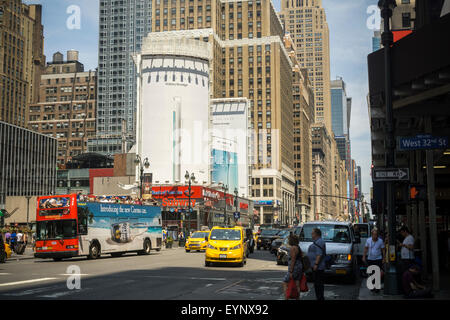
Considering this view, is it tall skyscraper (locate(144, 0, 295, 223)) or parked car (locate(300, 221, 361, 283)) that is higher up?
tall skyscraper (locate(144, 0, 295, 223))

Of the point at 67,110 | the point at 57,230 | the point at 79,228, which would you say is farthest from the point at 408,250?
the point at 67,110

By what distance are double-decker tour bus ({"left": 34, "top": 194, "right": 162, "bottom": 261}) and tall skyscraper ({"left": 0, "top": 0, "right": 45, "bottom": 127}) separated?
343ft

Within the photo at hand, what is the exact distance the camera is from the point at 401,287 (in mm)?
14016

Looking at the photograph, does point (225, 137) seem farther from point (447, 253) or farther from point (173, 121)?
point (447, 253)

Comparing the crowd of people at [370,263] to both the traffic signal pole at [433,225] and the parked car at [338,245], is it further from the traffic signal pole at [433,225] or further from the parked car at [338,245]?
the parked car at [338,245]

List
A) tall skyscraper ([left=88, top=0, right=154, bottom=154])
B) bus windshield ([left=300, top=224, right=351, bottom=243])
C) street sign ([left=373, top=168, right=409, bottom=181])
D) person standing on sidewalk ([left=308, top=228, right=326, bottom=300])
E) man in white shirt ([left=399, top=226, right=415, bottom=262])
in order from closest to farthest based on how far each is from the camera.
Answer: person standing on sidewalk ([left=308, top=228, right=326, bottom=300]), street sign ([left=373, top=168, right=409, bottom=181]), man in white shirt ([left=399, top=226, right=415, bottom=262]), bus windshield ([left=300, top=224, right=351, bottom=243]), tall skyscraper ([left=88, top=0, right=154, bottom=154])

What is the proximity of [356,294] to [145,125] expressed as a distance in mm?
72351

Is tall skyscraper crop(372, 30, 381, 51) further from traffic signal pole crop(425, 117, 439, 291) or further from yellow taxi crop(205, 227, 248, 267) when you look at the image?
traffic signal pole crop(425, 117, 439, 291)

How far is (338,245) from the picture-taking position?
1838 centimetres

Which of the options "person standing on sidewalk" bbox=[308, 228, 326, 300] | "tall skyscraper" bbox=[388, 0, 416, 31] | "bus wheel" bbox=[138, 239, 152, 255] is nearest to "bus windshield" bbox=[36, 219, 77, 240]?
"bus wheel" bbox=[138, 239, 152, 255]

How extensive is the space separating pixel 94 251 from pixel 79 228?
2.17m

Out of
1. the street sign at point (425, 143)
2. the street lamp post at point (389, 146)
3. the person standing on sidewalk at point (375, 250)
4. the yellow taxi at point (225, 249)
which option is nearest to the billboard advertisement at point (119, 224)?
the yellow taxi at point (225, 249)

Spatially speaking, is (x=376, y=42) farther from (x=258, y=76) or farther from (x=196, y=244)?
(x=258, y=76)

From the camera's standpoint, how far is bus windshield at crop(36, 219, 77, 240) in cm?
2884
